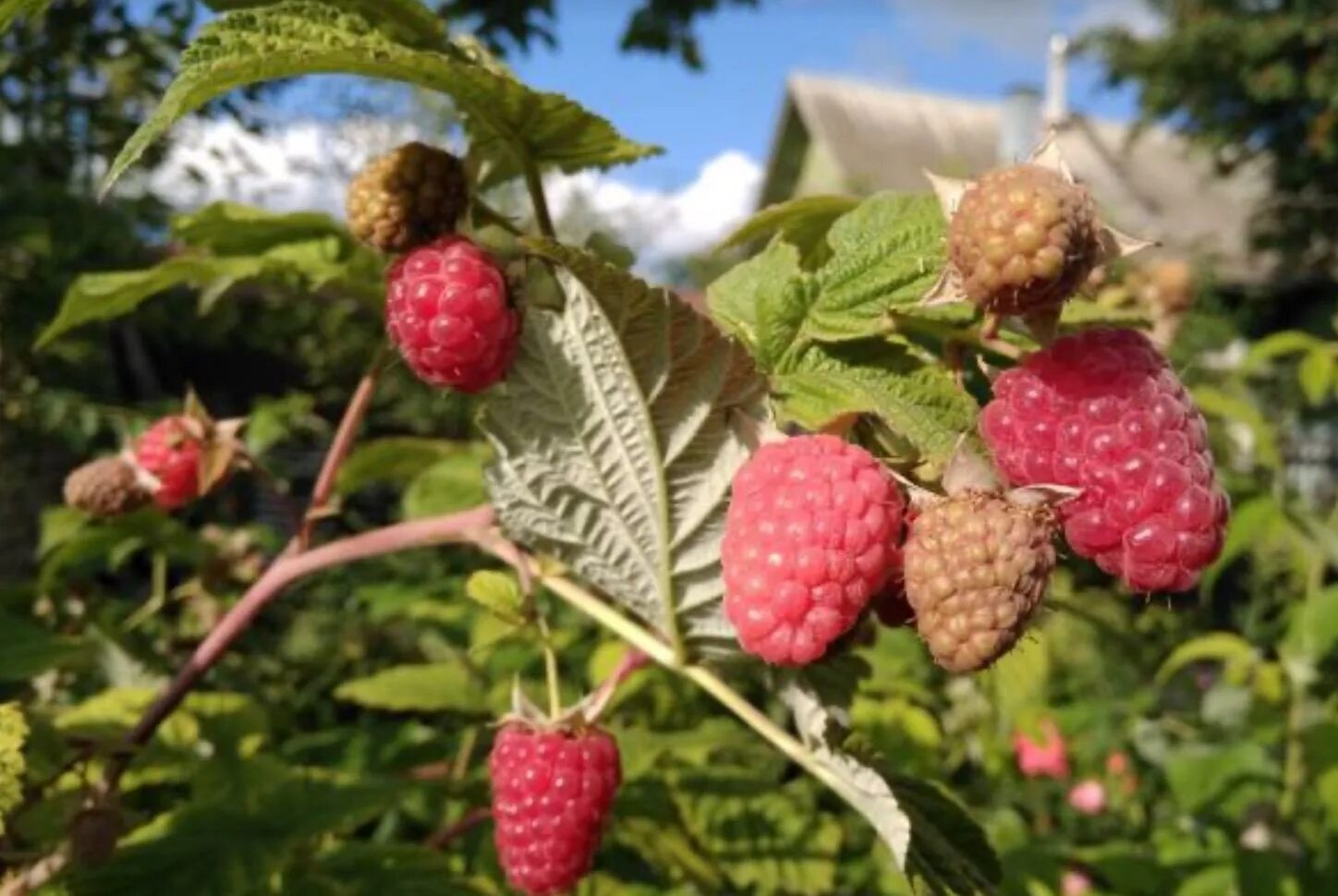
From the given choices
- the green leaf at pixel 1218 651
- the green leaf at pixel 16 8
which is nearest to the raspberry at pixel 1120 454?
the green leaf at pixel 16 8

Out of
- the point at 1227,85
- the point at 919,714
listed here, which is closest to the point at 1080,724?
the point at 919,714

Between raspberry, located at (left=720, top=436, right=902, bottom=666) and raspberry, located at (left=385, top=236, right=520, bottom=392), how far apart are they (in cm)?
19

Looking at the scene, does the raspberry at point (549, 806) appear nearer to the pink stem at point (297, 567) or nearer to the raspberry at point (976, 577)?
the pink stem at point (297, 567)

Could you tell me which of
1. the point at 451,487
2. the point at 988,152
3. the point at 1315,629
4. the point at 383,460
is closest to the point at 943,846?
the point at 383,460

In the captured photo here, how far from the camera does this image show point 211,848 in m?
1.02

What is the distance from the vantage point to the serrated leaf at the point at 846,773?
82 centimetres

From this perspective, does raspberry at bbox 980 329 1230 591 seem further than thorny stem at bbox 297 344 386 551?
No

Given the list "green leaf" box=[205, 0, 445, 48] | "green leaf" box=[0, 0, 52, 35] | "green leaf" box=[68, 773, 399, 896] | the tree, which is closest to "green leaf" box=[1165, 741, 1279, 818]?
"green leaf" box=[68, 773, 399, 896]

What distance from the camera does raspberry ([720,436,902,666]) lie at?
0.67m

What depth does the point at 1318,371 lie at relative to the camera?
2.22m

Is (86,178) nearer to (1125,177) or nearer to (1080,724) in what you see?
(1080,724)

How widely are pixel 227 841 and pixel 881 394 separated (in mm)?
586

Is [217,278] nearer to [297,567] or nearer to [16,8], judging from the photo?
[297,567]

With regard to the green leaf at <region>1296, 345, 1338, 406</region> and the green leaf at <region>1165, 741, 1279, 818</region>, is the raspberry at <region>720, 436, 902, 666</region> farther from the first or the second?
the green leaf at <region>1296, 345, 1338, 406</region>
